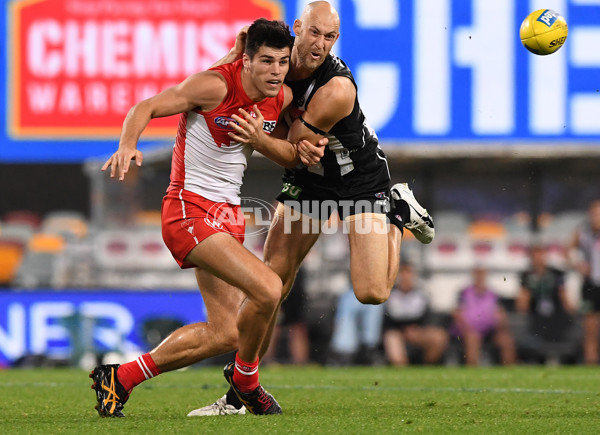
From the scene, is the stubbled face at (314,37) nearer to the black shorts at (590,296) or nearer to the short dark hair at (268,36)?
the short dark hair at (268,36)

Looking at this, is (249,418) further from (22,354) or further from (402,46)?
(402,46)

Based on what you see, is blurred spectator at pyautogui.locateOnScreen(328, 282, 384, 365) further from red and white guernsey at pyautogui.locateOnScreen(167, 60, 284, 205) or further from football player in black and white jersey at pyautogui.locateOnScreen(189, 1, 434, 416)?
red and white guernsey at pyautogui.locateOnScreen(167, 60, 284, 205)

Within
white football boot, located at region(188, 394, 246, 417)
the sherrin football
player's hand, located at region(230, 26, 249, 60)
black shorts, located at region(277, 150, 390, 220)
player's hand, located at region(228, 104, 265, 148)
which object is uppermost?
the sherrin football

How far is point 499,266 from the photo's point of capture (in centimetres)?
1399

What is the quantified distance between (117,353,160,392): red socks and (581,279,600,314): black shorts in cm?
752

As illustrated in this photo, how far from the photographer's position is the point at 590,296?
1275cm

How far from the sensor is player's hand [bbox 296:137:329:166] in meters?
6.84

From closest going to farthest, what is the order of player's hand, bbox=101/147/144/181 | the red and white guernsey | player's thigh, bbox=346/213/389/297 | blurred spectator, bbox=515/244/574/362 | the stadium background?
player's hand, bbox=101/147/144/181, the red and white guernsey, player's thigh, bbox=346/213/389/297, blurred spectator, bbox=515/244/574/362, the stadium background

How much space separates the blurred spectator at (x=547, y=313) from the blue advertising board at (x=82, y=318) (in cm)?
412

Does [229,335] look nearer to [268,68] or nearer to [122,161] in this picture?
[122,161]

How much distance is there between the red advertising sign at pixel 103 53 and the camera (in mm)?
14078

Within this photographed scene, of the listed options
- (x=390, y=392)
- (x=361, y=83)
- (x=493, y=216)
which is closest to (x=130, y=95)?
(x=361, y=83)

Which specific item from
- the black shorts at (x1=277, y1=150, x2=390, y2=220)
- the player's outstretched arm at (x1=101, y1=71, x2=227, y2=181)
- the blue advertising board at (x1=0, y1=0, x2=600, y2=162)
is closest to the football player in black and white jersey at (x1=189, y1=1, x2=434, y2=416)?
the black shorts at (x1=277, y1=150, x2=390, y2=220)

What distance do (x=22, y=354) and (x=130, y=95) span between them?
3.73 m
